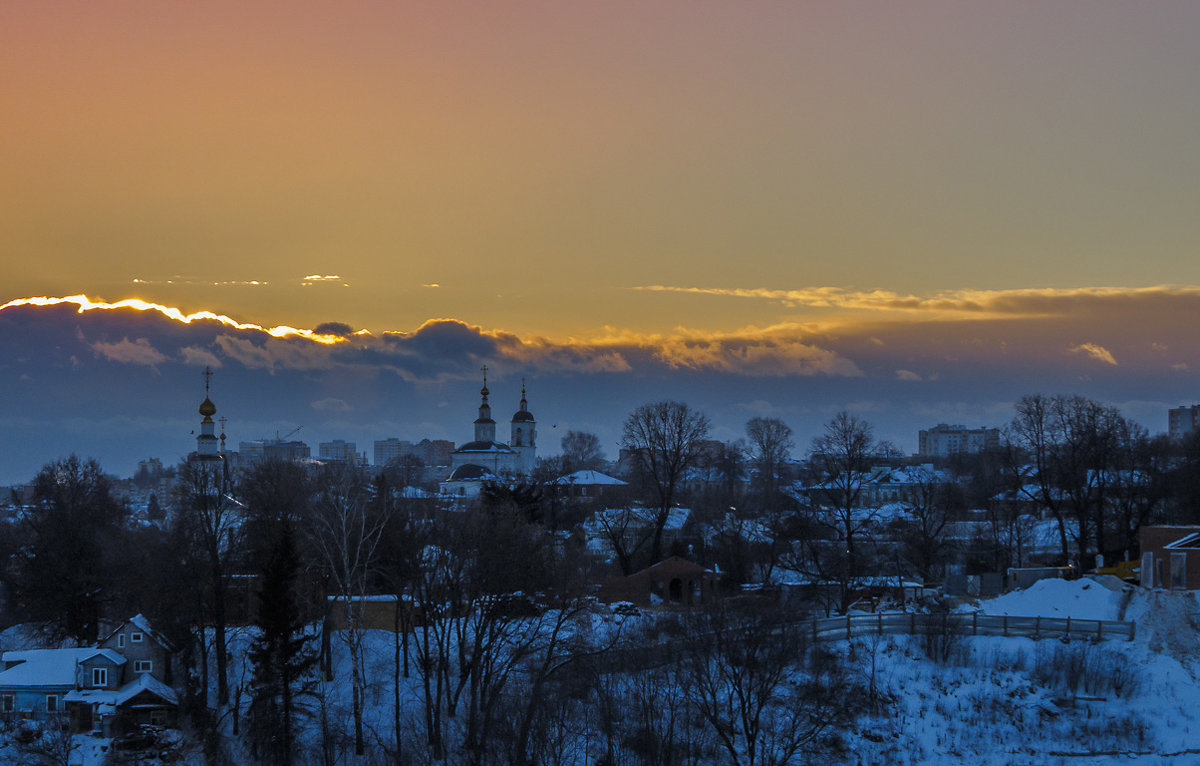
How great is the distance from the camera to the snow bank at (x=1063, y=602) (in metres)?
41.6

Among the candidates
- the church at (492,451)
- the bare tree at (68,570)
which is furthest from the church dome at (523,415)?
the bare tree at (68,570)

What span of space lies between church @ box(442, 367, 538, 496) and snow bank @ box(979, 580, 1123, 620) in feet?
259

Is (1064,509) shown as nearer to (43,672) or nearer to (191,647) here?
(191,647)

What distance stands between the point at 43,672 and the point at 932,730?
1088 inches

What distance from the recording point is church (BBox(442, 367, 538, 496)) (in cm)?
12025

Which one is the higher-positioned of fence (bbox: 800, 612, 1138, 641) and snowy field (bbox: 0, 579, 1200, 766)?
fence (bbox: 800, 612, 1138, 641)

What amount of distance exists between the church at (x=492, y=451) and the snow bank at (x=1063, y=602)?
78.8m

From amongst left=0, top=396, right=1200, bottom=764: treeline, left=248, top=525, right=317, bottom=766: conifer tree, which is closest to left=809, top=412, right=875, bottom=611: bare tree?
left=0, top=396, right=1200, bottom=764: treeline

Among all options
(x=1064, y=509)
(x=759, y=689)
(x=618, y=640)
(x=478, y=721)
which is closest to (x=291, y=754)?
(x=478, y=721)

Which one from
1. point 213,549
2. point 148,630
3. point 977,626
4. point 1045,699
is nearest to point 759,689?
point 1045,699

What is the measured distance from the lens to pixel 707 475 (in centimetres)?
10781

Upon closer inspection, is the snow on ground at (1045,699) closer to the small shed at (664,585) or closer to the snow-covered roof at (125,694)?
the small shed at (664,585)

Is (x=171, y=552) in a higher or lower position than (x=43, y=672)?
higher

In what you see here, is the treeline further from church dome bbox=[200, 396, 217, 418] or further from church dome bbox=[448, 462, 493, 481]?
church dome bbox=[448, 462, 493, 481]
